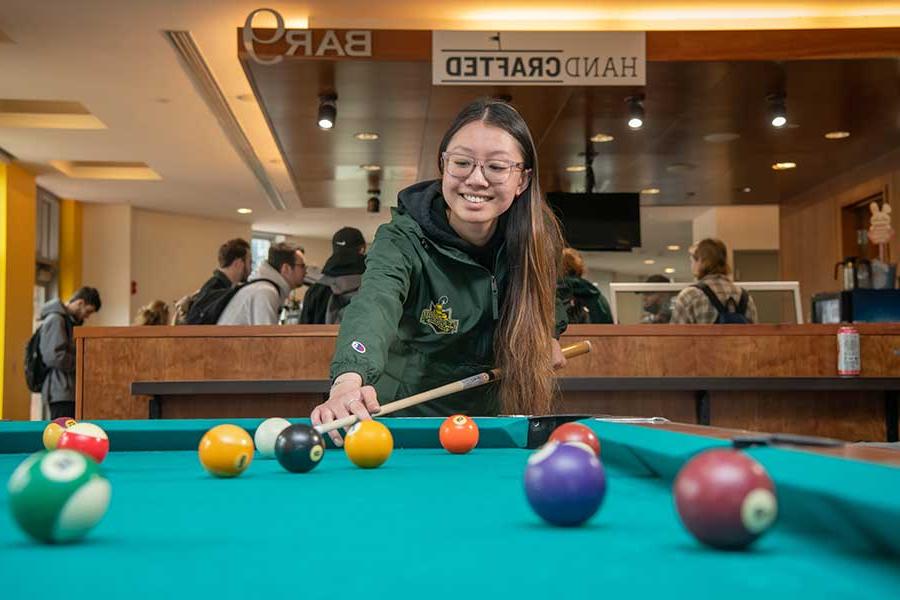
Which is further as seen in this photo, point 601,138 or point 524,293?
point 601,138

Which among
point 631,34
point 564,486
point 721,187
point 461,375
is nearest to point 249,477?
point 564,486

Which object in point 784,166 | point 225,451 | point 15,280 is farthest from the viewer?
point 15,280

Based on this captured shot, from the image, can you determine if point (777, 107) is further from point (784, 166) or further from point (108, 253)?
point (108, 253)

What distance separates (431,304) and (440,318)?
5 cm

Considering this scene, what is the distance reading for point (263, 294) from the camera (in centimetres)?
592

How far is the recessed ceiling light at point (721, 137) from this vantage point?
749 centimetres

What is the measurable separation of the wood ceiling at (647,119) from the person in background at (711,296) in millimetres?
1104

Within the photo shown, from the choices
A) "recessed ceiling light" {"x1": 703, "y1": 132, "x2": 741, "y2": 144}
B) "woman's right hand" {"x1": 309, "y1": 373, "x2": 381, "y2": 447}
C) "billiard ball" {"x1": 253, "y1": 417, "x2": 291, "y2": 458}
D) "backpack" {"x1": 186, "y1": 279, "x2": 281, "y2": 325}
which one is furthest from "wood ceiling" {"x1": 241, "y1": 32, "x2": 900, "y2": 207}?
"billiard ball" {"x1": 253, "y1": 417, "x2": 291, "y2": 458}

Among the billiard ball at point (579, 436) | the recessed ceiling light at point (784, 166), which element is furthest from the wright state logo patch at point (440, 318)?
the recessed ceiling light at point (784, 166)

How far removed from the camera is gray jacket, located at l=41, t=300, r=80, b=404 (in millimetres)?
7844

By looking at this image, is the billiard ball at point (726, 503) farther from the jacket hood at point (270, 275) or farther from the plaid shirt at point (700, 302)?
the jacket hood at point (270, 275)

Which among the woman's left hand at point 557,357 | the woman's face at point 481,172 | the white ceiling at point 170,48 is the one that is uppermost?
the white ceiling at point 170,48

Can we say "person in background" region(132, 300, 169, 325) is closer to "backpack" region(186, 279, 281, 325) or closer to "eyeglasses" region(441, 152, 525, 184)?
"backpack" region(186, 279, 281, 325)

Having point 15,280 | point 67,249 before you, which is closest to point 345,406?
point 15,280
